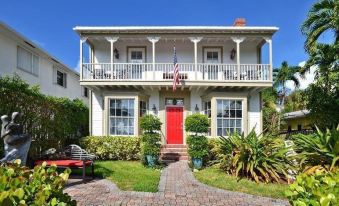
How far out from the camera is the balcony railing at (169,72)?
1608 cm

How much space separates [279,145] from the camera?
34.8 feet

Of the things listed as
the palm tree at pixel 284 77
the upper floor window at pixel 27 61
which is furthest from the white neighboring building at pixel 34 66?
the palm tree at pixel 284 77

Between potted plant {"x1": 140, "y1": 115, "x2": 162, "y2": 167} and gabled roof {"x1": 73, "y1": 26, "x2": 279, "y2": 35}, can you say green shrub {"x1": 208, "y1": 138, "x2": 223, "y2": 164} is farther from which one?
gabled roof {"x1": 73, "y1": 26, "x2": 279, "y2": 35}

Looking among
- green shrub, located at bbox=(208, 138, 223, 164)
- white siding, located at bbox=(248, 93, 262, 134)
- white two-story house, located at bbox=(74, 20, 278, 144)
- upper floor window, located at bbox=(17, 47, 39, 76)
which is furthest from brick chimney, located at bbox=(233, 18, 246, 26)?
upper floor window, located at bbox=(17, 47, 39, 76)

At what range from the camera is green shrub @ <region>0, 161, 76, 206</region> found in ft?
6.25

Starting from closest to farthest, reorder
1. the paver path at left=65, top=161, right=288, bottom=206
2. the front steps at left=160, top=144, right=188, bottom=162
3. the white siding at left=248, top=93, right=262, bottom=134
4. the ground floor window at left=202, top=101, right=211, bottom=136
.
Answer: the paver path at left=65, top=161, right=288, bottom=206 < the front steps at left=160, top=144, right=188, bottom=162 < the ground floor window at left=202, top=101, right=211, bottom=136 < the white siding at left=248, top=93, right=262, bottom=134

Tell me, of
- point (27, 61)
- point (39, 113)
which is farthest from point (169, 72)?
point (27, 61)

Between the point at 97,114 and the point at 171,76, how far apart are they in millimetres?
4477

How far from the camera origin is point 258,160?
33.1 ft

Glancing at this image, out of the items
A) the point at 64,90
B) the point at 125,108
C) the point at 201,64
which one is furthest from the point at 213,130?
the point at 64,90

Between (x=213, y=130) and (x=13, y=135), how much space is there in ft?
35.6

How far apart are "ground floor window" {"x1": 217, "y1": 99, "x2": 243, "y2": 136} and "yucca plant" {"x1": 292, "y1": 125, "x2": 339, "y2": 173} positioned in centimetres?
621

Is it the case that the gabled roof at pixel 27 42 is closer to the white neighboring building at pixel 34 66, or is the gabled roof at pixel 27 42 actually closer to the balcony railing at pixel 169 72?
the white neighboring building at pixel 34 66

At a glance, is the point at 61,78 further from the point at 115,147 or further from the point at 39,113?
the point at 39,113
